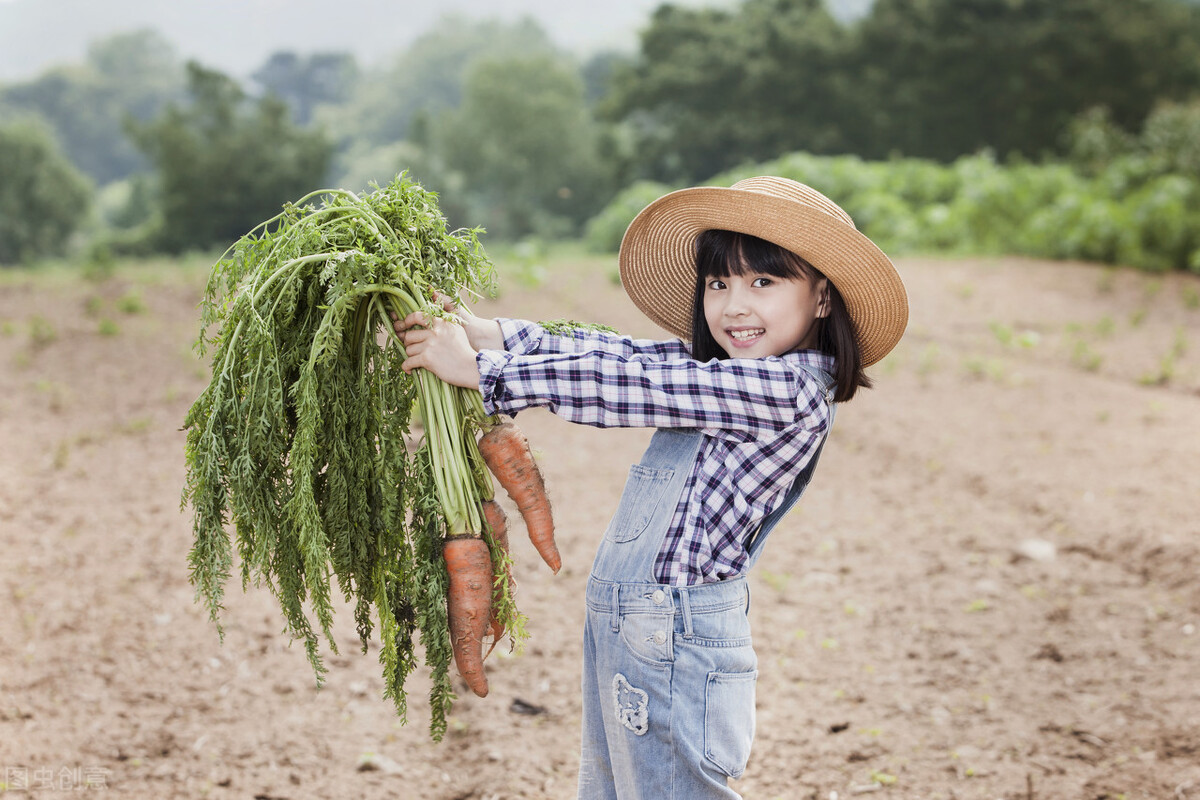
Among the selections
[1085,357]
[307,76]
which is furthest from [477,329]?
[307,76]

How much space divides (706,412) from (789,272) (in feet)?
1.30

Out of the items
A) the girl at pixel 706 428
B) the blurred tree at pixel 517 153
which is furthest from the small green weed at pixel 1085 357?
the blurred tree at pixel 517 153

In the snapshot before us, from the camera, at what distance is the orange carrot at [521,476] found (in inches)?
87.4

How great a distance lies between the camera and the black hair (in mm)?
2086

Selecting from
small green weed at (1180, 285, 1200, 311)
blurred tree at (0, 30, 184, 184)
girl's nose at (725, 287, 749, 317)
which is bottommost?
girl's nose at (725, 287, 749, 317)

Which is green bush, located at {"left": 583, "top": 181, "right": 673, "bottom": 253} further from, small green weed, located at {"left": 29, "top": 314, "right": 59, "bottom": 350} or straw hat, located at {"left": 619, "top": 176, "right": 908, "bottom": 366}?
straw hat, located at {"left": 619, "top": 176, "right": 908, "bottom": 366}

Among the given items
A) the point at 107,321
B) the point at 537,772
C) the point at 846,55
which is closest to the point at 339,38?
the point at 846,55

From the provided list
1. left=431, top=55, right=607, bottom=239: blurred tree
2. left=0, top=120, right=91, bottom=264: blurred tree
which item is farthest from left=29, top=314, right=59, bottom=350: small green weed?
left=0, top=120, right=91, bottom=264: blurred tree

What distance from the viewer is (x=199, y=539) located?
6.70ft

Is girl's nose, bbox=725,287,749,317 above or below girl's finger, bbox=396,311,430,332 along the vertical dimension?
above

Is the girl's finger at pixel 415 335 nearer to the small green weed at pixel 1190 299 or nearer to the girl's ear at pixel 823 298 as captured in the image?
the girl's ear at pixel 823 298

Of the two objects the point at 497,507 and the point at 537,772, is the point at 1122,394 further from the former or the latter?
the point at 497,507

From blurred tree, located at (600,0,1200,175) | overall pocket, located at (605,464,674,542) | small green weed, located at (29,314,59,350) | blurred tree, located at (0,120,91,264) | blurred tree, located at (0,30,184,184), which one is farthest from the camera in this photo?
blurred tree, located at (0,30,184,184)

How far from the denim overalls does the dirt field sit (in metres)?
1.28
